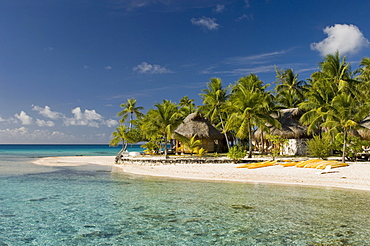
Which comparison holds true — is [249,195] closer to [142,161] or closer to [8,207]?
[8,207]

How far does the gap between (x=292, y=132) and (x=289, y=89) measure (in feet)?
28.8

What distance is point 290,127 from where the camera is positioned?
2472cm

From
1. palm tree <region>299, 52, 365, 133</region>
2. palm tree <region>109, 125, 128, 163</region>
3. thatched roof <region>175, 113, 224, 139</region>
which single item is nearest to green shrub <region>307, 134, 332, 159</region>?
palm tree <region>299, 52, 365, 133</region>

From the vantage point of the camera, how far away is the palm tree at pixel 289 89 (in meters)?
31.2

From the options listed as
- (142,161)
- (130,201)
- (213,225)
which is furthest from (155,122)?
(213,225)

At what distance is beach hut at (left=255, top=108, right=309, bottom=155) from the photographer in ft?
75.2

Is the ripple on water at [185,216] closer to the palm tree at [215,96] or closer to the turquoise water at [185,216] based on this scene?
the turquoise water at [185,216]

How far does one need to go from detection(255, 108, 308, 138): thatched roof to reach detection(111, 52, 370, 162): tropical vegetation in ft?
1.90

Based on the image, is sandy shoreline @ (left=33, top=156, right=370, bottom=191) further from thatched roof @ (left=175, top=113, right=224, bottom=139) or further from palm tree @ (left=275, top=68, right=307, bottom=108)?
palm tree @ (left=275, top=68, right=307, bottom=108)

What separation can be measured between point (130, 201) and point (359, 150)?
47.7 feet

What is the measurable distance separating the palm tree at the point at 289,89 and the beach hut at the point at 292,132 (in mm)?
5199

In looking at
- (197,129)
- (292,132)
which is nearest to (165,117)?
(197,129)

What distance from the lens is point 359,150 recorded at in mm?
16812

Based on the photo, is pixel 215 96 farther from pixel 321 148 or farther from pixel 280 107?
pixel 321 148
